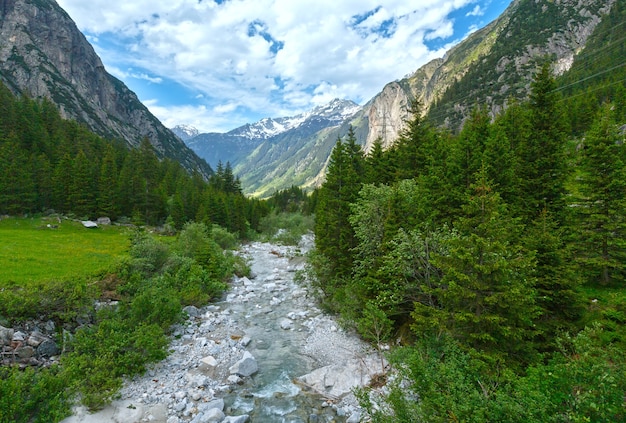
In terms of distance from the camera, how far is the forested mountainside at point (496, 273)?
7.99 m

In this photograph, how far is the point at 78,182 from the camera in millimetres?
47844

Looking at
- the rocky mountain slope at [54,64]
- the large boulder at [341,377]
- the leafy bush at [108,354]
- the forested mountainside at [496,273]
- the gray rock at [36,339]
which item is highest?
the rocky mountain slope at [54,64]

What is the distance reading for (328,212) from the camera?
30.0 m

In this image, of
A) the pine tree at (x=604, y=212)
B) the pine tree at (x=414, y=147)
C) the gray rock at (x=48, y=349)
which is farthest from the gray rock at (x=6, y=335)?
the pine tree at (x=414, y=147)

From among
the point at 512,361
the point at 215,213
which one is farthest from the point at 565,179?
the point at 215,213

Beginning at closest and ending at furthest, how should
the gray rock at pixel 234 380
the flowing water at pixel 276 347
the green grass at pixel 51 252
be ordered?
1. the flowing water at pixel 276 347
2. the gray rock at pixel 234 380
3. the green grass at pixel 51 252

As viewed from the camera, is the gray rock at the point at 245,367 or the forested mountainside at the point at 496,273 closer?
the forested mountainside at the point at 496,273

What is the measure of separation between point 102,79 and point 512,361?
249 metres

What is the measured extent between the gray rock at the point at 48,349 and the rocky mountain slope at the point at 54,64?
10970 centimetres

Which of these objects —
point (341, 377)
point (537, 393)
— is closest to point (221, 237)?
point (341, 377)

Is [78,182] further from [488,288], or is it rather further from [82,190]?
[488,288]

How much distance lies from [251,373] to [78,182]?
167ft

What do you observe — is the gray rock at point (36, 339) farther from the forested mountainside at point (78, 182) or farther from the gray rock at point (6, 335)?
the forested mountainside at point (78, 182)

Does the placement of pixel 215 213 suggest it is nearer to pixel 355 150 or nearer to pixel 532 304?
pixel 355 150
